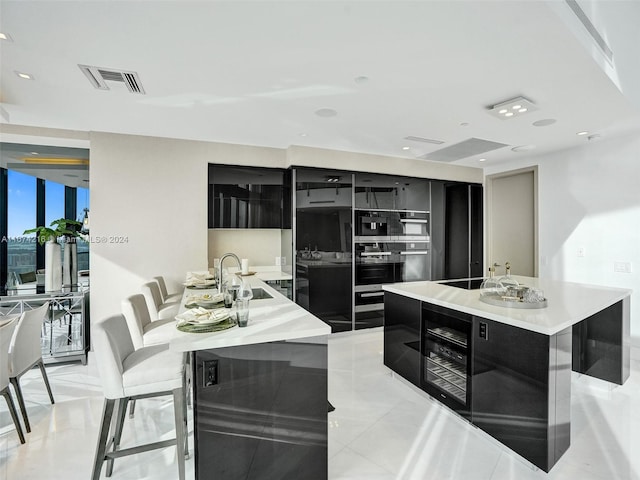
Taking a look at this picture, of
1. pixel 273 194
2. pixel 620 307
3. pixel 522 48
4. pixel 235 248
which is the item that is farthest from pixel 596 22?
pixel 235 248

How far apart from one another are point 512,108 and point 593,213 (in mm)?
2400

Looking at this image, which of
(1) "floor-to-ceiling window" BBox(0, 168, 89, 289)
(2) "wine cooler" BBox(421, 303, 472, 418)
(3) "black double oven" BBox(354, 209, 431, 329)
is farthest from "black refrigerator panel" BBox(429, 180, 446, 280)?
(1) "floor-to-ceiling window" BBox(0, 168, 89, 289)

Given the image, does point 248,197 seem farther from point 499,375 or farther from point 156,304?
point 499,375

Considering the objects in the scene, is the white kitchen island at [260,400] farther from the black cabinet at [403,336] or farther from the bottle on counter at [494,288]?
the bottle on counter at [494,288]

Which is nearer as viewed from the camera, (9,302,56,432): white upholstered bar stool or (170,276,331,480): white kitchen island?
(170,276,331,480): white kitchen island

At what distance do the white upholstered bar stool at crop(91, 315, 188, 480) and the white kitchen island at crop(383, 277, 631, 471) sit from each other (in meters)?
1.90

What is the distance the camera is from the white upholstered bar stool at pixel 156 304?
9.86 feet

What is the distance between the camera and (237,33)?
1.86 metres

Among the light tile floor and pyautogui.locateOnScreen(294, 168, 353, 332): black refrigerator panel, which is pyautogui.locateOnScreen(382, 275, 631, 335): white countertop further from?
pyautogui.locateOnScreen(294, 168, 353, 332): black refrigerator panel

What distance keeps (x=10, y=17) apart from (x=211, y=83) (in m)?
1.12

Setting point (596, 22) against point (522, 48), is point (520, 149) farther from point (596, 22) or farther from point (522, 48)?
point (522, 48)

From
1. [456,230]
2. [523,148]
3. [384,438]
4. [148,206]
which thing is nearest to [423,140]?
[523,148]

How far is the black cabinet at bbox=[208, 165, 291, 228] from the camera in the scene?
4.20 metres

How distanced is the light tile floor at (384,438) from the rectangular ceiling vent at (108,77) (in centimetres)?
259
